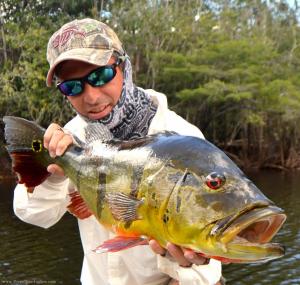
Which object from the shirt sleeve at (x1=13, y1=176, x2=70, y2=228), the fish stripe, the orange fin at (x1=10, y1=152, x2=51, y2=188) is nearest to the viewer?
the fish stripe

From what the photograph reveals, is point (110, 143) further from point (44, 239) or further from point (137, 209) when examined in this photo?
point (44, 239)

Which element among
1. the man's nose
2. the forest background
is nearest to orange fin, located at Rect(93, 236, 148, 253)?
the man's nose

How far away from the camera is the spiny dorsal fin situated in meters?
2.04

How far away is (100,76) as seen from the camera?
277cm

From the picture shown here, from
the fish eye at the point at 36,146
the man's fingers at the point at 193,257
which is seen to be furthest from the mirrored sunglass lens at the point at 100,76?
the man's fingers at the point at 193,257

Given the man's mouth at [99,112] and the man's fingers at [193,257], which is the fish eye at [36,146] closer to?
the man's mouth at [99,112]

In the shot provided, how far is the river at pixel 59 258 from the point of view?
1167 centimetres

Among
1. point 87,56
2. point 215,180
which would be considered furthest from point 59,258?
point 215,180

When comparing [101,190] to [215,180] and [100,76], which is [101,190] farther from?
[100,76]

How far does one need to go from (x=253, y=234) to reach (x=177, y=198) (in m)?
0.31

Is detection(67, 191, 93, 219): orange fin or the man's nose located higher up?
the man's nose

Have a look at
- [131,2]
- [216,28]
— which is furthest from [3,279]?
[216,28]

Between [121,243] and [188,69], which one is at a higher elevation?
[121,243]

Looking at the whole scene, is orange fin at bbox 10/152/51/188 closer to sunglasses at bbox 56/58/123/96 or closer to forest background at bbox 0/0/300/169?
sunglasses at bbox 56/58/123/96
